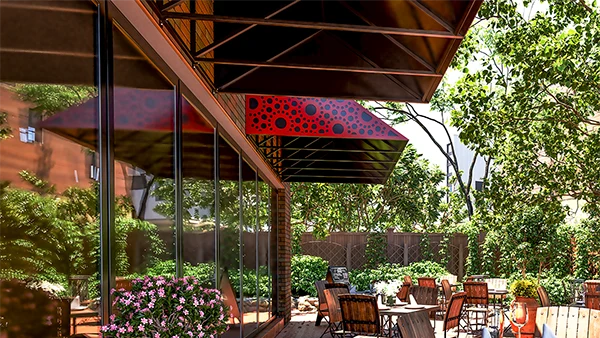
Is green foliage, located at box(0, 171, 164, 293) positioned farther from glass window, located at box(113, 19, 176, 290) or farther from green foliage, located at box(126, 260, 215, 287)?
green foliage, located at box(126, 260, 215, 287)

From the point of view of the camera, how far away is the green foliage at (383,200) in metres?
20.0

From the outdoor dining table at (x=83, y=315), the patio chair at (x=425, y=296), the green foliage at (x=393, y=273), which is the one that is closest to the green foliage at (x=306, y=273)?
the green foliage at (x=393, y=273)

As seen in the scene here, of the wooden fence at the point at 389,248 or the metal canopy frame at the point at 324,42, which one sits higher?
the metal canopy frame at the point at 324,42

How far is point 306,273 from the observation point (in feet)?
52.6

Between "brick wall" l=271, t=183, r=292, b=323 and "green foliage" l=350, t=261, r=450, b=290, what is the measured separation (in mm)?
4853

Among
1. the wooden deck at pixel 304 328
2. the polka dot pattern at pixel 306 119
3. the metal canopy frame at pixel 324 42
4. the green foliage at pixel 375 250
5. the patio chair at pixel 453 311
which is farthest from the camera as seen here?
the green foliage at pixel 375 250

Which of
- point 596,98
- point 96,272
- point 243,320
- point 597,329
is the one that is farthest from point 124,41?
point 596,98

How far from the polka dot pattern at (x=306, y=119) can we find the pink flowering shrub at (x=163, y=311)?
4.36m

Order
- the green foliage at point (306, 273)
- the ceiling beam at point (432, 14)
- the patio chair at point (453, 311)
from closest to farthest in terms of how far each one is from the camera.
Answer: the ceiling beam at point (432, 14) → the patio chair at point (453, 311) → the green foliage at point (306, 273)

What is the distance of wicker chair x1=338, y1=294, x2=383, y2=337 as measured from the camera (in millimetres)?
7320

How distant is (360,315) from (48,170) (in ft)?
19.4

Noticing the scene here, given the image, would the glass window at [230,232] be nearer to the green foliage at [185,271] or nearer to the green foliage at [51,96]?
the green foliage at [185,271]

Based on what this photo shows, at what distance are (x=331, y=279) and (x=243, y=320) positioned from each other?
7.41m

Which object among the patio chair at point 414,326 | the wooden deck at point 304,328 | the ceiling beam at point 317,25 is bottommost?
the wooden deck at point 304,328
